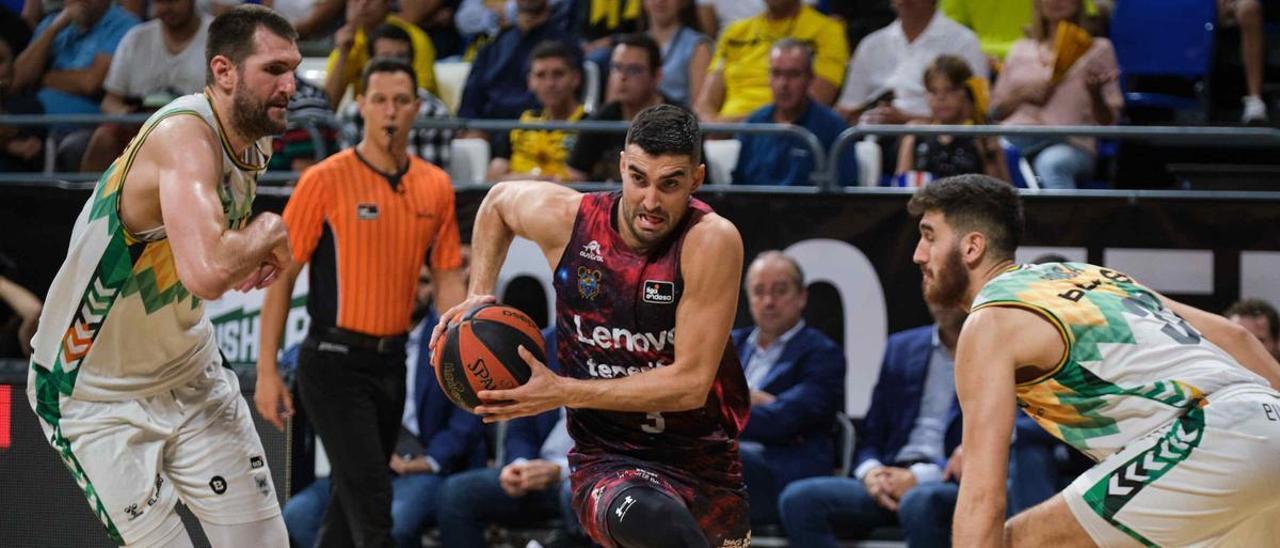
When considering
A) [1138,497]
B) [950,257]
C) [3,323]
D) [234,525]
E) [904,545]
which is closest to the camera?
[1138,497]

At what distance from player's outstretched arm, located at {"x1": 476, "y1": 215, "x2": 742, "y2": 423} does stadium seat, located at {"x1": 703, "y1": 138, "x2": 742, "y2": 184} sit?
12.3 ft

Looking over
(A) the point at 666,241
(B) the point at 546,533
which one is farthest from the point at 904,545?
(A) the point at 666,241

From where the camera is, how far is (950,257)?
186 inches

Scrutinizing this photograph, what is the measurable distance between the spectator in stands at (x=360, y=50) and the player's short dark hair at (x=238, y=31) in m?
4.76

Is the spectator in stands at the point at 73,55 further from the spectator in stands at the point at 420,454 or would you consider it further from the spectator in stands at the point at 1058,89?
the spectator in stands at the point at 1058,89

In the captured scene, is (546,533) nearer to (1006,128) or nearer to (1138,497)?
(1006,128)

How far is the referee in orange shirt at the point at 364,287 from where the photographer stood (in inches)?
274

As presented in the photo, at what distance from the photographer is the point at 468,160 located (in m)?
9.36

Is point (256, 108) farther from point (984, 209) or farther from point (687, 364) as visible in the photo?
point (984, 209)

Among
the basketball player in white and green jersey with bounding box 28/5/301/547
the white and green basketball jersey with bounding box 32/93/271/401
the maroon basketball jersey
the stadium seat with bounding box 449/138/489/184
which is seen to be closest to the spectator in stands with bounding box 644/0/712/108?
the stadium seat with bounding box 449/138/489/184

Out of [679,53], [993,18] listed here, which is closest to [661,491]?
[679,53]

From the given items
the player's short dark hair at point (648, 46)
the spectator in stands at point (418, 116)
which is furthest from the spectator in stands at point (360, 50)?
the player's short dark hair at point (648, 46)

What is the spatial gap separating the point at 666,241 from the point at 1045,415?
142cm

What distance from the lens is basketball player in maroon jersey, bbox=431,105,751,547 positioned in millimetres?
5023
